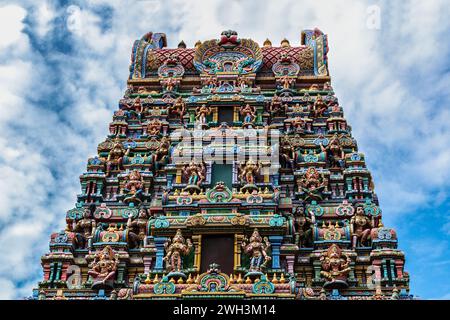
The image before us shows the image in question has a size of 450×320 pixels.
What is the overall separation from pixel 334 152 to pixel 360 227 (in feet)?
13.6

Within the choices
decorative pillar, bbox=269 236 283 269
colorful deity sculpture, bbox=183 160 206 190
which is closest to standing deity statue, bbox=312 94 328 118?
colorful deity sculpture, bbox=183 160 206 190

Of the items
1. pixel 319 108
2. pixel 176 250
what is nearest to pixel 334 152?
pixel 319 108

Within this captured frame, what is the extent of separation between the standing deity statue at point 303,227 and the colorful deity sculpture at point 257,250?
151 centimetres

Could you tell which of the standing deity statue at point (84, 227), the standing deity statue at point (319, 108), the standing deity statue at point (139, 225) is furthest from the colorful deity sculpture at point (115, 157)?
the standing deity statue at point (319, 108)

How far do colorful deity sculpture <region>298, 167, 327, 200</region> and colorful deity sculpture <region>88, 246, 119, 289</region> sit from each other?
22.0 ft

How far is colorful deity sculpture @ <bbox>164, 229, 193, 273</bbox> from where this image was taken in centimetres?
2227

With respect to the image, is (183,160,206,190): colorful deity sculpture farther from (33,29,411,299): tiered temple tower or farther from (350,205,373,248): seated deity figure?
(350,205,373,248): seated deity figure

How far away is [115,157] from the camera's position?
27.9 m

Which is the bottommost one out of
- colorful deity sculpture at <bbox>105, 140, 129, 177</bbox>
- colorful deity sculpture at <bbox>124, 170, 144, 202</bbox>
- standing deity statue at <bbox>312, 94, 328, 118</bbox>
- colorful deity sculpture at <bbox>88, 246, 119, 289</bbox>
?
colorful deity sculpture at <bbox>88, 246, 119, 289</bbox>

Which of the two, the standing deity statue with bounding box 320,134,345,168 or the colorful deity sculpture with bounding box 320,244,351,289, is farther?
the standing deity statue with bounding box 320,134,345,168

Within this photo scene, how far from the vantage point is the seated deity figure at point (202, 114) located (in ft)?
96.0

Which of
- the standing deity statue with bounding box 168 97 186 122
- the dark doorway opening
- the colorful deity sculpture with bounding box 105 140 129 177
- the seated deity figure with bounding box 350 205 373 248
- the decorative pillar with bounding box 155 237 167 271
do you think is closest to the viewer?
the dark doorway opening

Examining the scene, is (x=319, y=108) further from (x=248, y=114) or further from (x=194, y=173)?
(x=194, y=173)

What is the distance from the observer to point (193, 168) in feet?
84.7
